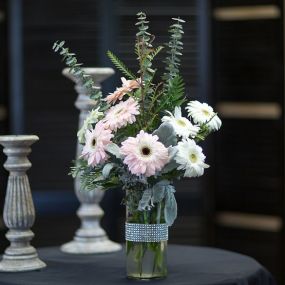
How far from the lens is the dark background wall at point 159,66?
4445mm

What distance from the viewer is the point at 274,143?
176 inches

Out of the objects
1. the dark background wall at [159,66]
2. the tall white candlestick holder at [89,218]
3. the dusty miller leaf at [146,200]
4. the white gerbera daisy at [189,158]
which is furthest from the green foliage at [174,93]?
the dark background wall at [159,66]

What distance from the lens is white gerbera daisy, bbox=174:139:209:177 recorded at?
2.36m

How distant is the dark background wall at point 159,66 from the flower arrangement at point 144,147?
1.94 meters

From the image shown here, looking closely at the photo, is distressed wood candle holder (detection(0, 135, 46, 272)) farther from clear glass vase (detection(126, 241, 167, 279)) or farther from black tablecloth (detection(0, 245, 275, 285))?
clear glass vase (detection(126, 241, 167, 279))

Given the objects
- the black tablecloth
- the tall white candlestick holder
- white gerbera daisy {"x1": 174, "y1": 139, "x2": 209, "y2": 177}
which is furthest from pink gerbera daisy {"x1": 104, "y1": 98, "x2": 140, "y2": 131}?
the tall white candlestick holder

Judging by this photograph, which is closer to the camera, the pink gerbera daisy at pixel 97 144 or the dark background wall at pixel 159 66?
the pink gerbera daisy at pixel 97 144

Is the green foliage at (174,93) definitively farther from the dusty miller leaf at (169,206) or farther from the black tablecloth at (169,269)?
the black tablecloth at (169,269)

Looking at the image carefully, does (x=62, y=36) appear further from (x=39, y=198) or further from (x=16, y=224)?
(x=16, y=224)

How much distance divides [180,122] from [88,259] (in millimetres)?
639

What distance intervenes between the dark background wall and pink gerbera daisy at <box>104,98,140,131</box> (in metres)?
1.99

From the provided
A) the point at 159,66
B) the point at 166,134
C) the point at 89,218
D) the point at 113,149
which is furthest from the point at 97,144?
the point at 159,66

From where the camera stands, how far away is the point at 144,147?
92.7 inches

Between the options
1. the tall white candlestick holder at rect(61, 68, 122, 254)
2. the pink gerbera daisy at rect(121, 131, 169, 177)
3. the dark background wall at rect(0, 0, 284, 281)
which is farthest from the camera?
the dark background wall at rect(0, 0, 284, 281)
